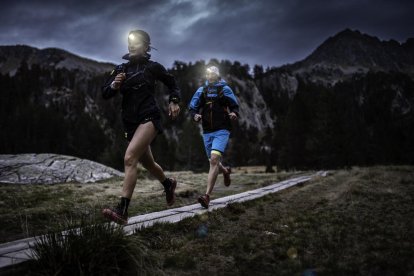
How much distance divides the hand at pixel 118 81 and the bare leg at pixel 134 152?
62 centimetres

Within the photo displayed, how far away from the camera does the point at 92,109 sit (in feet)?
413

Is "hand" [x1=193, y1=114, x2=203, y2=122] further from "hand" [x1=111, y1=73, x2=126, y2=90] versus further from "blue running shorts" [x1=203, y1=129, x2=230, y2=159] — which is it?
"hand" [x1=111, y1=73, x2=126, y2=90]

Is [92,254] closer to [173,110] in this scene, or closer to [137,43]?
[173,110]

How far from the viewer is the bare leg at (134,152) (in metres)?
4.16

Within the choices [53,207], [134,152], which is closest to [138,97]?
[134,152]

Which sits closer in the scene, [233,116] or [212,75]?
[233,116]

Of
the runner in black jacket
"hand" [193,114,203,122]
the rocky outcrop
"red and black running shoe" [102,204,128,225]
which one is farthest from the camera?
the rocky outcrop

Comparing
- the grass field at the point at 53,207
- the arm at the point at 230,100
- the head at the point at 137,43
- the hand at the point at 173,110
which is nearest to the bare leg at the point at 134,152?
the hand at the point at 173,110

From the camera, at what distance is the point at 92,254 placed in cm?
238

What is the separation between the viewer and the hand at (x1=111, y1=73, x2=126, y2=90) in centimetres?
439

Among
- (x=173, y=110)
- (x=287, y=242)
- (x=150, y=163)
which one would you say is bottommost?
(x=287, y=242)

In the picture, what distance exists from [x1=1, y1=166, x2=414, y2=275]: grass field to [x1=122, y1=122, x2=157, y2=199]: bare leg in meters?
0.65

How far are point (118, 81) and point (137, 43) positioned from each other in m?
0.66

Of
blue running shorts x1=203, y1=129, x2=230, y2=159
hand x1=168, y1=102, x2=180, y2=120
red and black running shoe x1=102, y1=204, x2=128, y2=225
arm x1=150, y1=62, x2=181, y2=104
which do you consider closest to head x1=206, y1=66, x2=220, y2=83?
blue running shorts x1=203, y1=129, x2=230, y2=159
